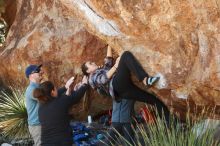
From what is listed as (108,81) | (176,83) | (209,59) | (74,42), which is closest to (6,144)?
(74,42)

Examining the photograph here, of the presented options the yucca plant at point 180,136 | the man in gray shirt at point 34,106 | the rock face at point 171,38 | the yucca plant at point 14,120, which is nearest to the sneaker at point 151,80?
the rock face at point 171,38

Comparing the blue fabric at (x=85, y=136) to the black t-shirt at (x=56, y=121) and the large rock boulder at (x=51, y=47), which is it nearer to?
the large rock boulder at (x=51, y=47)

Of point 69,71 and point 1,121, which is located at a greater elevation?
point 69,71

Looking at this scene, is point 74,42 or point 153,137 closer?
point 153,137

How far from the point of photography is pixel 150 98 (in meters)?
8.70

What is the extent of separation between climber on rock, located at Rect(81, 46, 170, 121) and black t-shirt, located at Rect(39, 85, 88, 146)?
82 cm

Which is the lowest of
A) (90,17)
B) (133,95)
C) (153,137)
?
(153,137)

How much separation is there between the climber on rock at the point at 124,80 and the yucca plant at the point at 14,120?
3.74 meters

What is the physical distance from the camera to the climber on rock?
8.31m

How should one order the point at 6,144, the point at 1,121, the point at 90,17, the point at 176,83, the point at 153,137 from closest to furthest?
the point at 153,137 < the point at 176,83 < the point at 90,17 < the point at 6,144 < the point at 1,121

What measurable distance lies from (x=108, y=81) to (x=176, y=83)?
44.8 inches

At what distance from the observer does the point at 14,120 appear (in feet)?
40.4

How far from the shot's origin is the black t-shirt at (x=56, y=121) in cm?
785

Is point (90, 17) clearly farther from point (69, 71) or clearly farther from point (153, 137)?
point (69, 71)
